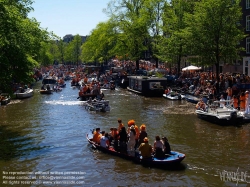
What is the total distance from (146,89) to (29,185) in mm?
31380

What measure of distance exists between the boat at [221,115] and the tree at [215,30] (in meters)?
11.1

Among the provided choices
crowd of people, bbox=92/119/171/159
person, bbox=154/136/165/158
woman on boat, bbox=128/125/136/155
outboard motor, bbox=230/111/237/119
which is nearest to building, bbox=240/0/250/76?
outboard motor, bbox=230/111/237/119

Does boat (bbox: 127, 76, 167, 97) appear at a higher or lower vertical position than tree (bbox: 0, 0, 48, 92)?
lower

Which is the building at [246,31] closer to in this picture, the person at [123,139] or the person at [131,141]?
the person at [123,139]

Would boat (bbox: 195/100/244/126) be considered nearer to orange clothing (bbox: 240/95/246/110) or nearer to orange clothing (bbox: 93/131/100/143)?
orange clothing (bbox: 240/95/246/110)

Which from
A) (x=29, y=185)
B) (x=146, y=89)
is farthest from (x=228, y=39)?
(x=29, y=185)

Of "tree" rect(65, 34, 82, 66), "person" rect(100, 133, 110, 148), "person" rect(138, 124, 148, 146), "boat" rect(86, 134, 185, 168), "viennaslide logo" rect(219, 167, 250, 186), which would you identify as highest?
"tree" rect(65, 34, 82, 66)

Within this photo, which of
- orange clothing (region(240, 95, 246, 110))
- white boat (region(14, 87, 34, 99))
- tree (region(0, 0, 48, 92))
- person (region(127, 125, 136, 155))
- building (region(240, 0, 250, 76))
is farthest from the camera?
building (region(240, 0, 250, 76))

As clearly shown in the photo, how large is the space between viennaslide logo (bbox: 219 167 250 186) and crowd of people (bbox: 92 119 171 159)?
2742 millimetres

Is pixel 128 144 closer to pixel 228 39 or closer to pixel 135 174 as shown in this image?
pixel 135 174

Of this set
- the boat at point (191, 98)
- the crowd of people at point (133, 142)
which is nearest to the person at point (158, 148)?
the crowd of people at point (133, 142)

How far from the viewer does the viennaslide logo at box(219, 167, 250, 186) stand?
49.5 ft

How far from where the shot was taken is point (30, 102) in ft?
135

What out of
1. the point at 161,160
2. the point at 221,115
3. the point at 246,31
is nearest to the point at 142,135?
the point at 161,160
